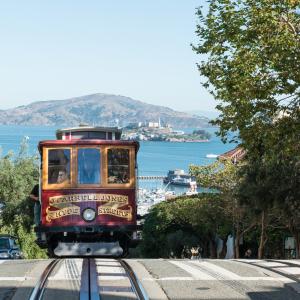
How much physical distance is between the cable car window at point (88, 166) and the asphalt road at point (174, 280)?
4.52m

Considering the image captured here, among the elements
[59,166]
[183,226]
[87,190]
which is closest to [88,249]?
[87,190]

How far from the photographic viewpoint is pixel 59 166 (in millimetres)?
18031

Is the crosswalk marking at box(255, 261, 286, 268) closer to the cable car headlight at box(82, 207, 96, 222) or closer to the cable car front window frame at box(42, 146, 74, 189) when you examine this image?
the cable car headlight at box(82, 207, 96, 222)

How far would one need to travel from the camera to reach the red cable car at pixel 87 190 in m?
18.0

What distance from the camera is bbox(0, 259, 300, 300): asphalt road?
31.8ft

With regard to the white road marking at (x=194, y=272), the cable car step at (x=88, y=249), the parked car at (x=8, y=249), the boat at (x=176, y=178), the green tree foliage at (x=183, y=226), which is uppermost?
the white road marking at (x=194, y=272)

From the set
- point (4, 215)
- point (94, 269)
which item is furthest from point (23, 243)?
point (94, 269)

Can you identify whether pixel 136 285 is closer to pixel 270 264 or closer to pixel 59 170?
pixel 270 264

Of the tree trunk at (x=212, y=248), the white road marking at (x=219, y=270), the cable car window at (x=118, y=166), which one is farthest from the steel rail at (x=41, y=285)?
the tree trunk at (x=212, y=248)

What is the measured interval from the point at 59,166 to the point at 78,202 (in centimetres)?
96

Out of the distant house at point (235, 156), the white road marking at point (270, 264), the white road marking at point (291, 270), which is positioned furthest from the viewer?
the distant house at point (235, 156)

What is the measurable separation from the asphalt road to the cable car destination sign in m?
4.41

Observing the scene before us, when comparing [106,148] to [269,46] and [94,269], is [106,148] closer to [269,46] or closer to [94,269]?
[269,46]

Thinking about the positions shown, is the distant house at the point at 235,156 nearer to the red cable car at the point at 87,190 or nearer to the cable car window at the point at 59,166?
the red cable car at the point at 87,190
